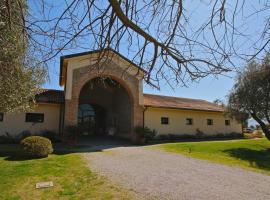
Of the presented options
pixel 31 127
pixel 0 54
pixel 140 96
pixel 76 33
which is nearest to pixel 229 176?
pixel 76 33

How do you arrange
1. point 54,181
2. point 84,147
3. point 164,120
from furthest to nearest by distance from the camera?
point 164,120 < point 84,147 < point 54,181

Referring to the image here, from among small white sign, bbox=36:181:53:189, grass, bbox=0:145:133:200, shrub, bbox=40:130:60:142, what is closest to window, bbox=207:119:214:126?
shrub, bbox=40:130:60:142

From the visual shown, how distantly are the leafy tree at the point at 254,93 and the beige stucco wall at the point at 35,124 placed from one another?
14.5m

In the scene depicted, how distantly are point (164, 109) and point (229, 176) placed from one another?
14.7 meters

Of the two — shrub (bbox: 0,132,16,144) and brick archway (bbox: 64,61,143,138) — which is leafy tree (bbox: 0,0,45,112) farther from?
brick archway (bbox: 64,61,143,138)

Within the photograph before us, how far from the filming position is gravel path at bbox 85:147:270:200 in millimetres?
6760

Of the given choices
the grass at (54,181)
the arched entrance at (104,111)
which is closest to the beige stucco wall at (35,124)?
the arched entrance at (104,111)

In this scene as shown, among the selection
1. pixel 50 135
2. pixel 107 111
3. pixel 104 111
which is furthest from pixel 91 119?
pixel 50 135

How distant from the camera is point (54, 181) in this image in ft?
27.5

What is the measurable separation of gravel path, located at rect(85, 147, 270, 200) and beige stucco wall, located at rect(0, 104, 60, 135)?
30.2ft

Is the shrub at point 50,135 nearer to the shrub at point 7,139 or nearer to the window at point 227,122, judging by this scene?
the shrub at point 7,139

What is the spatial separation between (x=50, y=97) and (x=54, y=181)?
42.8 ft

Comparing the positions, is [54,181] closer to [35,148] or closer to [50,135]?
[35,148]

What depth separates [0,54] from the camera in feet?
23.9
